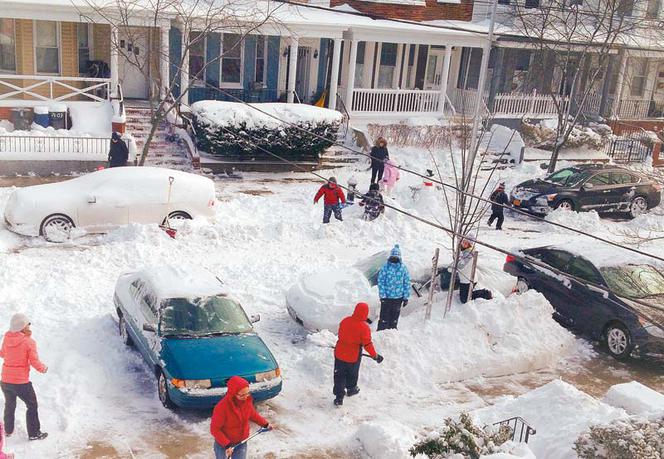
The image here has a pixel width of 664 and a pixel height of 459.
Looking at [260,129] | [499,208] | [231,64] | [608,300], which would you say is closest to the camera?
[608,300]

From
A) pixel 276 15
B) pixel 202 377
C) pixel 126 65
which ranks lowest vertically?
pixel 202 377

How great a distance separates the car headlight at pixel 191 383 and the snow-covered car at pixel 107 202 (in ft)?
23.7

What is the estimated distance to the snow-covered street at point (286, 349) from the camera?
963 centimetres

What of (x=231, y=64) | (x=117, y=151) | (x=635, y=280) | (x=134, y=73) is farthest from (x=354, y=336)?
(x=231, y=64)

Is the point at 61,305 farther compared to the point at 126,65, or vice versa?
the point at 126,65

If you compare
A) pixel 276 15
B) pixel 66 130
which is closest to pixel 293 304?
pixel 66 130

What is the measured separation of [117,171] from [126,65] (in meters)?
10.7

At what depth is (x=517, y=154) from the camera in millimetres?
27188

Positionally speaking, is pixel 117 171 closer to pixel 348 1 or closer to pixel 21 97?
pixel 21 97

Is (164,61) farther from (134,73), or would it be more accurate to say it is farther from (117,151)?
(117,151)

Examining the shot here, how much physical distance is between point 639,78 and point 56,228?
28129 millimetres

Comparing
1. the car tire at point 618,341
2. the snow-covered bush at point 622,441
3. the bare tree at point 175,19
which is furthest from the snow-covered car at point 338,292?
the bare tree at point 175,19

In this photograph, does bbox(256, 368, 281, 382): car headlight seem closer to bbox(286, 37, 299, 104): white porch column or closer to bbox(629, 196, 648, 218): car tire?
bbox(629, 196, 648, 218): car tire

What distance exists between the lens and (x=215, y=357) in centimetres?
1020
